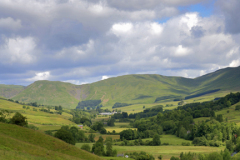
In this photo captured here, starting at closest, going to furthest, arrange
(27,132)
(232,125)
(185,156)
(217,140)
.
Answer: (27,132)
(185,156)
(217,140)
(232,125)

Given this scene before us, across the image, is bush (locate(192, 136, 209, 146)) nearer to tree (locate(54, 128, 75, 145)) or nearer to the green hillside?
tree (locate(54, 128, 75, 145))

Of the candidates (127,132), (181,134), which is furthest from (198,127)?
(127,132)

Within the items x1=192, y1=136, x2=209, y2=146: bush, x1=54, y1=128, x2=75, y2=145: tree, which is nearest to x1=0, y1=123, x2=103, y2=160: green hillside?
x1=54, y1=128, x2=75, y2=145: tree

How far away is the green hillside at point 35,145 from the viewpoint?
165 feet

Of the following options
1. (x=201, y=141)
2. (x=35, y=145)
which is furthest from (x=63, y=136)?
(x=201, y=141)

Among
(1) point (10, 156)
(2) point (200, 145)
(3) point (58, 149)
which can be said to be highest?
(1) point (10, 156)

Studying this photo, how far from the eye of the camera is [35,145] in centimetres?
5734

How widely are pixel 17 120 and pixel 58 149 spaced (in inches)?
1033

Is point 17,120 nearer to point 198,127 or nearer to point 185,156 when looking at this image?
point 185,156

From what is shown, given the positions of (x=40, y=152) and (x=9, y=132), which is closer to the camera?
(x=40, y=152)

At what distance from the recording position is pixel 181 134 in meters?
189

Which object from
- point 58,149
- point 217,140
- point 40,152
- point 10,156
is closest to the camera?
point 10,156

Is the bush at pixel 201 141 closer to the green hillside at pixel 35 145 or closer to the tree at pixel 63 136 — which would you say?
the tree at pixel 63 136

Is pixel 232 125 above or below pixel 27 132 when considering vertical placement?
below
